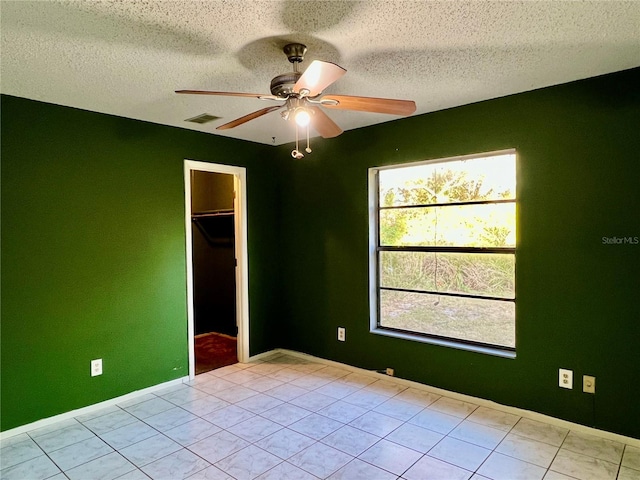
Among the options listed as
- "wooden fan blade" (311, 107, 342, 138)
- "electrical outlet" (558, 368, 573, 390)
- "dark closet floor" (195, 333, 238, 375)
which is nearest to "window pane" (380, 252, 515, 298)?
"electrical outlet" (558, 368, 573, 390)

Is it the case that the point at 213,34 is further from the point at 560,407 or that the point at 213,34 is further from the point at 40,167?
the point at 560,407

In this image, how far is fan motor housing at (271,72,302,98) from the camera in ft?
6.98

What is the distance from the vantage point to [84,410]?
319 centimetres

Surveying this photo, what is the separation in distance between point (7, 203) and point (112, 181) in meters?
0.76

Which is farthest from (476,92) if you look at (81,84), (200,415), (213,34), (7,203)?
(7,203)

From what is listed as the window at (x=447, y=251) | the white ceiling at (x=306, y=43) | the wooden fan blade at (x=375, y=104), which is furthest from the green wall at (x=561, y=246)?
the wooden fan blade at (x=375, y=104)

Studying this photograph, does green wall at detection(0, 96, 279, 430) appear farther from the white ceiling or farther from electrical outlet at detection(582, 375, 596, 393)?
electrical outlet at detection(582, 375, 596, 393)

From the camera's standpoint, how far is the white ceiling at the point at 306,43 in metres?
1.82

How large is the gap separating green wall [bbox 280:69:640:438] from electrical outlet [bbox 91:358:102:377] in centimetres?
246

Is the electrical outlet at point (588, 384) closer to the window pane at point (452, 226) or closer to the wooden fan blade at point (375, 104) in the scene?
the window pane at point (452, 226)

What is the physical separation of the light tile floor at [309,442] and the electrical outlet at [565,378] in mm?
308

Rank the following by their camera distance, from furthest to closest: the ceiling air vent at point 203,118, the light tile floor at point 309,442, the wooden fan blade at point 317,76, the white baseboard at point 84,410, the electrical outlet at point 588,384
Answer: the ceiling air vent at point 203,118 < the white baseboard at point 84,410 < the electrical outlet at point 588,384 < the light tile floor at point 309,442 < the wooden fan blade at point 317,76

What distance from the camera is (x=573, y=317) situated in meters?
2.80

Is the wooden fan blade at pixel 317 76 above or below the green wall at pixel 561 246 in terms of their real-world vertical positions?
above
